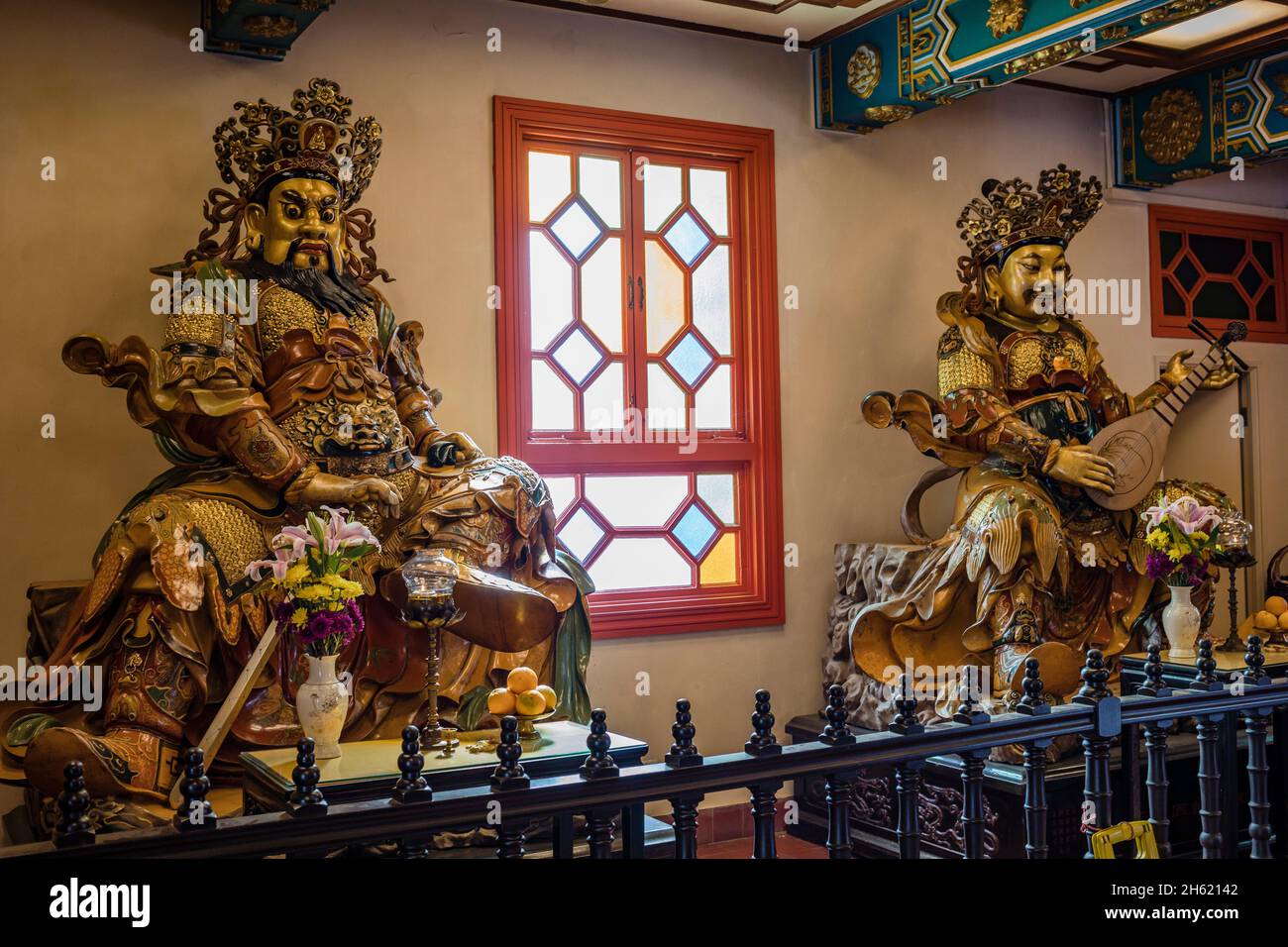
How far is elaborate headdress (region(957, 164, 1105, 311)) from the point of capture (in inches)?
206

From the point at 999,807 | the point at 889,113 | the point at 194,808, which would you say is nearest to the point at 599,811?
the point at 194,808

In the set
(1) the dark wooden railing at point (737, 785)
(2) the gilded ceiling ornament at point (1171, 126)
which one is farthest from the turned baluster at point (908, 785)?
(2) the gilded ceiling ornament at point (1171, 126)

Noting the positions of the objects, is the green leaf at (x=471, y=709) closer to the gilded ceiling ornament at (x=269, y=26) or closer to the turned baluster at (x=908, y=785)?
the turned baluster at (x=908, y=785)

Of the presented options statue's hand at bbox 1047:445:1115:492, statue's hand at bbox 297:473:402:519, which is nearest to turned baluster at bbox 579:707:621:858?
statue's hand at bbox 297:473:402:519

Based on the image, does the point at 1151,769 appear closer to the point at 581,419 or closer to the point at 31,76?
the point at 581,419

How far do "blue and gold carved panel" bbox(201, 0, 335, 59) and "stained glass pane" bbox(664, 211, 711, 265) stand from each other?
1.81 metres

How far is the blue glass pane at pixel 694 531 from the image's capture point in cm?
565

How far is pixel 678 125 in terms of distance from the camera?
18.2 feet

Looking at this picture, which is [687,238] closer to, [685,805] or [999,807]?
[999,807]

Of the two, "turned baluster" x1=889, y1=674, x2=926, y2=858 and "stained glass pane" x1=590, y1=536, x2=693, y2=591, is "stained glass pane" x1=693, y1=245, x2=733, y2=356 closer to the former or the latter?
"stained glass pane" x1=590, y1=536, x2=693, y2=591

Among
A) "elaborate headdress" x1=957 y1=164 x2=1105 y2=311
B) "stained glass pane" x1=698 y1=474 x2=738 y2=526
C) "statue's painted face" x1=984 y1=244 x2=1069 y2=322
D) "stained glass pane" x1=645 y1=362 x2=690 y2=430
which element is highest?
"elaborate headdress" x1=957 y1=164 x2=1105 y2=311
